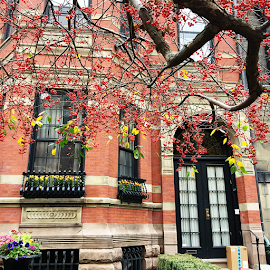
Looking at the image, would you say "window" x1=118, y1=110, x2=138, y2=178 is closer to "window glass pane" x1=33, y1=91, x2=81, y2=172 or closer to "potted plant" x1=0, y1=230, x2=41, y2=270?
"window glass pane" x1=33, y1=91, x2=81, y2=172

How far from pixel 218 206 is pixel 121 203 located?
11.5 ft

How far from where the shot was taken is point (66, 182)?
24.0ft

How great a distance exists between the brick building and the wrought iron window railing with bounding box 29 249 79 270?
34mm

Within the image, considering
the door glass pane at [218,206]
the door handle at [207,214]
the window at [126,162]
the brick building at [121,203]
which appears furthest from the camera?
the door handle at [207,214]

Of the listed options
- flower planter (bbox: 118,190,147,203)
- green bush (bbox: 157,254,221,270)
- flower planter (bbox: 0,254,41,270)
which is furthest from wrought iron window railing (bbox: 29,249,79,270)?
green bush (bbox: 157,254,221,270)

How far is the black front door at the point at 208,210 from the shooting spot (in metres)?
9.23

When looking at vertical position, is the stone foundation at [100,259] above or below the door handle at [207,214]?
below

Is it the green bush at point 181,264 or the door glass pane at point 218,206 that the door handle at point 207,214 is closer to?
the door glass pane at point 218,206

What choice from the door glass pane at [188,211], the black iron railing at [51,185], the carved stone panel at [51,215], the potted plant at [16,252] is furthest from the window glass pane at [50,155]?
the door glass pane at [188,211]

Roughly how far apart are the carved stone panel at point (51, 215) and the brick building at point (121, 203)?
0.02 m

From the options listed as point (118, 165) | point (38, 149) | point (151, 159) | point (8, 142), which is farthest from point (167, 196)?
point (8, 142)

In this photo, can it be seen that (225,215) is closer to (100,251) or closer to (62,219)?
(100,251)

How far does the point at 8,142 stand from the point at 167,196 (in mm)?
4714

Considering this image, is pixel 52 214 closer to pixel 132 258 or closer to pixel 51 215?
pixel 51 215
